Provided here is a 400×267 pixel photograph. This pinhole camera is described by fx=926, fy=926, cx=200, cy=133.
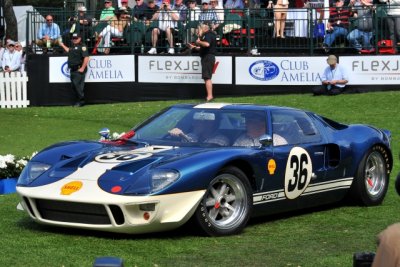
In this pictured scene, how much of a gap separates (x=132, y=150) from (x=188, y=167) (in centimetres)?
89

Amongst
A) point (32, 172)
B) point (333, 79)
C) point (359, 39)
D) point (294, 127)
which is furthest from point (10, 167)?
point (359, 39)

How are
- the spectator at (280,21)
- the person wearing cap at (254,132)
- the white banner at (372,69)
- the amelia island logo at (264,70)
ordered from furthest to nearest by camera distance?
the spectator at (280,21) → the amelia island logo at (264,70) → the white banner at (372,69) → the person wearing cap at (254,132)

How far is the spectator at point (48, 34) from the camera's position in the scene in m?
25.5

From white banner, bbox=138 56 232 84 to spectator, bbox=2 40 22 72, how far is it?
3.95m

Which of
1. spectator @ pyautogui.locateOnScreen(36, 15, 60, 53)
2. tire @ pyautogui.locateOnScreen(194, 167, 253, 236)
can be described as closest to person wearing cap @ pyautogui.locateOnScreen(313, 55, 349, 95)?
spectator @ pyautogui.locateOnScreen(36, 15, 60, 53)

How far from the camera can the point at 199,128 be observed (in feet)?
30.4

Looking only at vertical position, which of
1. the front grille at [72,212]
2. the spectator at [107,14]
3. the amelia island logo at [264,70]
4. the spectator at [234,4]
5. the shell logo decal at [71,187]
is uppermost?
the spectator at [234,4]

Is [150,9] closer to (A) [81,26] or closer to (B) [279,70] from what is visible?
(A) [81,26]

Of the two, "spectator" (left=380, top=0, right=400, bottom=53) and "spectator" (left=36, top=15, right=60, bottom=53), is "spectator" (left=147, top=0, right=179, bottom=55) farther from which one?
"spectator" (left=380, top=0, right=400, bottom=53)

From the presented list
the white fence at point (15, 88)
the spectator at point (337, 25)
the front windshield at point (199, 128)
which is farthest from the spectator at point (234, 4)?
the front windshield at point (199, 128)

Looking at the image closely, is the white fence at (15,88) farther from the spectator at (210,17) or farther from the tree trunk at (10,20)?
the tree trunk at (10,20)

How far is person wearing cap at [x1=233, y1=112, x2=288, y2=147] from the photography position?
9070 mm

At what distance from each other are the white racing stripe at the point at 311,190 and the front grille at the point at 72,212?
155 centimetres

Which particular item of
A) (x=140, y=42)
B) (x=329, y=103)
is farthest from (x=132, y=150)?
(x=140, y=42)
